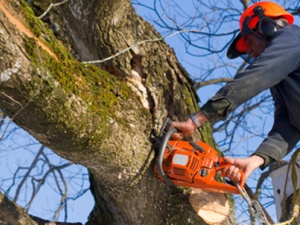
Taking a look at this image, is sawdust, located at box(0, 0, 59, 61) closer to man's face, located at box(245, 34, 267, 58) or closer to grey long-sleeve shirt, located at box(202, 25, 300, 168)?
grey long-sleeve shirt, located at box(202, 25, 300, 168)

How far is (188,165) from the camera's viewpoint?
252cm

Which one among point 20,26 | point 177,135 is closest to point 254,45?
point 177,135

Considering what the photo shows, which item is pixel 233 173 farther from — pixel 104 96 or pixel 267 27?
pixel 267 27

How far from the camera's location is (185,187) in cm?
265

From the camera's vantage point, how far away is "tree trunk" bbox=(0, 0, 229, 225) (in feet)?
6.63

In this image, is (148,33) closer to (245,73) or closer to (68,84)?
(245,73)

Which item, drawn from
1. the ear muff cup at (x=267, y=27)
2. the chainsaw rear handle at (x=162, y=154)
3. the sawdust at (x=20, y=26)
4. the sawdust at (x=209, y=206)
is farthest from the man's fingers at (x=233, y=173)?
the sawdust at (x=20, y=26)

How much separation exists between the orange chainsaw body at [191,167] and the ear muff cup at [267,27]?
768 mm

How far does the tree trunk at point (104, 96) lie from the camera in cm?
202

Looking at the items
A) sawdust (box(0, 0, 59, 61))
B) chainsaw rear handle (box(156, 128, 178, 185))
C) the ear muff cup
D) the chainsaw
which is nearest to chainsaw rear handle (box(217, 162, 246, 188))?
the chainsaw

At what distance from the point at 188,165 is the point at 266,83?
55 cm

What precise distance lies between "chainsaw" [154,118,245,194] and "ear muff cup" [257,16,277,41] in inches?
30.1

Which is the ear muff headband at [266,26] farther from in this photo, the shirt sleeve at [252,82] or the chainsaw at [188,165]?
the chainsaw at [188,165]

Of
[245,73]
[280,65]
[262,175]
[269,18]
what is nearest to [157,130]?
[245,73]
